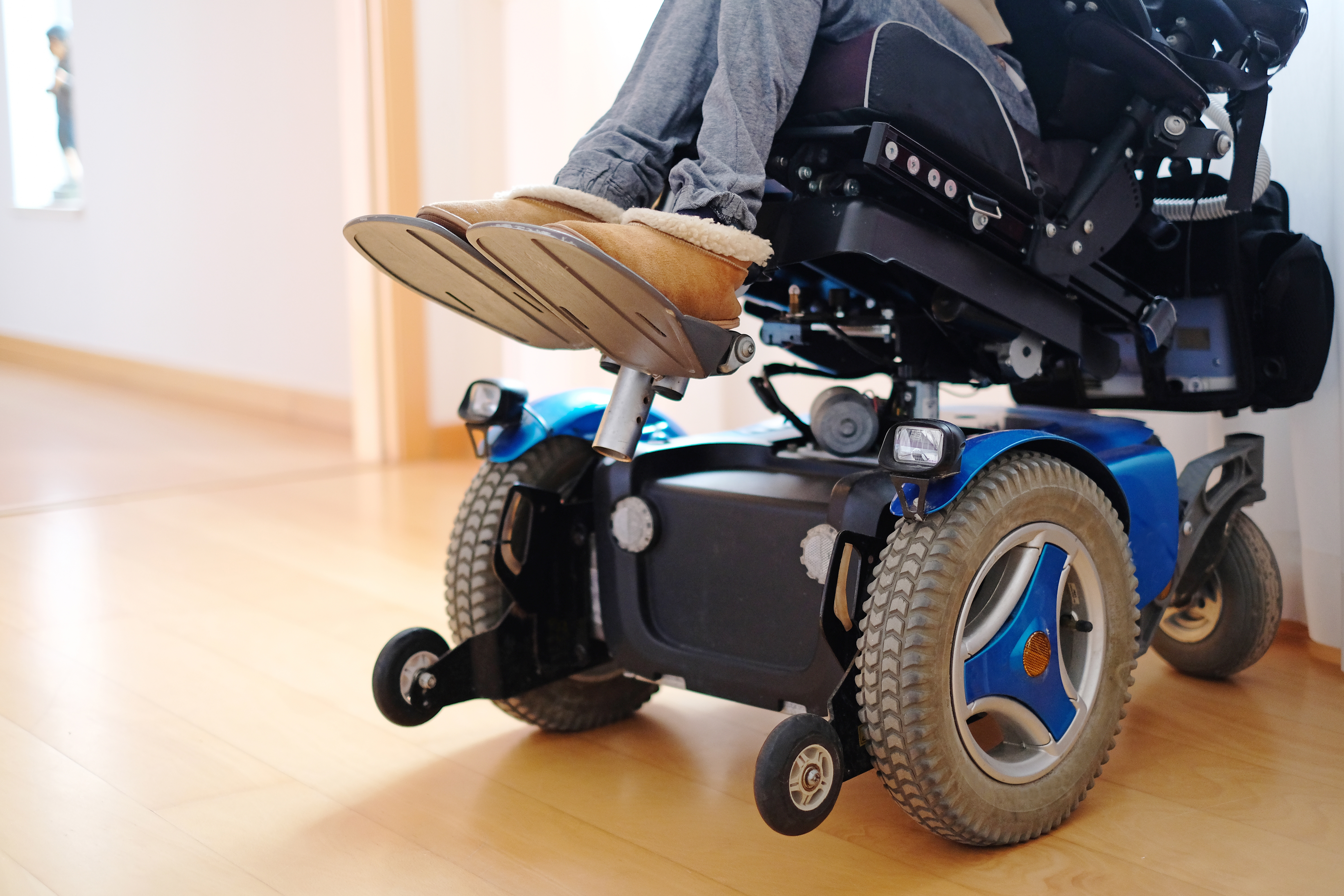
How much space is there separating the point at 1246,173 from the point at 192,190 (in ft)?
11.0

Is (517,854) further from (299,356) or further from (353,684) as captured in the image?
(299,356)

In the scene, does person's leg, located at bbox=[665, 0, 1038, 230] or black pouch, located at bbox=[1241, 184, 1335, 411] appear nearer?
person's leg, located at bbox=[665, 0, 1038, 230]

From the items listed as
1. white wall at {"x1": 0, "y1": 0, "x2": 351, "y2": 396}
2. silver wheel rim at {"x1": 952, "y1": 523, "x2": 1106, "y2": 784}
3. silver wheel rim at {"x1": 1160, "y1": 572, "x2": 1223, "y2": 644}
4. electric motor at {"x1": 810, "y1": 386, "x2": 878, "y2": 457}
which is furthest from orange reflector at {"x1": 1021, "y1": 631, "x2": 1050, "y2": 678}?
white wall at {"x1": 0, "y1": 0, "x2": 351, "y2": 396}

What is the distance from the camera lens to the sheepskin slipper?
0.97 meters

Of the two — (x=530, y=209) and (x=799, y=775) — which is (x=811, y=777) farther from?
(x=530, y=209)

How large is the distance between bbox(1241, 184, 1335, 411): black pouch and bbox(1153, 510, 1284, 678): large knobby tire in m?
0.16

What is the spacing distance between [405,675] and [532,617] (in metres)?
0.14

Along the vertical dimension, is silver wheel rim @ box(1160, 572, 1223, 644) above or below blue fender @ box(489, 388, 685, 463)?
below

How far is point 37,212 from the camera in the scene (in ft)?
12.7

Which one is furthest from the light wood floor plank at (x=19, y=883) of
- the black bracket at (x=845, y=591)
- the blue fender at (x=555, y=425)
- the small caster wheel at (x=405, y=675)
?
the black bracket at (x=845, y=591)

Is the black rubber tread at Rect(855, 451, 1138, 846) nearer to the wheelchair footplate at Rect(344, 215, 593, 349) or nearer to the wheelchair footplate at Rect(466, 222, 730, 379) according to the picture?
the wheelchair footplate at Rect(466, 222, 730, 379)

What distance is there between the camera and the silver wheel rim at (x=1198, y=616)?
1478 millimetres

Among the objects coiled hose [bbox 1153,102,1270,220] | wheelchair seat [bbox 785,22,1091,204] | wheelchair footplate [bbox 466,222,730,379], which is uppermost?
wheelchair seat [bbox 785,22,1091,204]

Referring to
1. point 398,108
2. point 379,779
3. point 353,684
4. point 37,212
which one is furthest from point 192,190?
point 379,779
